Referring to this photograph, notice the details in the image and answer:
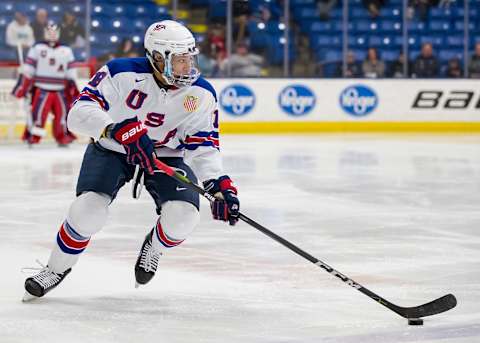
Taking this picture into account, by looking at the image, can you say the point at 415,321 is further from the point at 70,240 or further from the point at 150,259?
the point at 70,240

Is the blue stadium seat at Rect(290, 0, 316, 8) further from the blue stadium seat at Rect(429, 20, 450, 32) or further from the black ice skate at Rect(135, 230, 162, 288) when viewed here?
the black ice skate at Rect(135, 230, 162, 288)

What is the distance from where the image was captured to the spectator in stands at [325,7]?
12859 millimetres

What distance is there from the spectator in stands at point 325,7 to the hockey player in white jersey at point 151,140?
9.26 meters

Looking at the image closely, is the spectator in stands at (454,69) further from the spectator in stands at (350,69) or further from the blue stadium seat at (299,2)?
the blue stadium seat at (299,2)

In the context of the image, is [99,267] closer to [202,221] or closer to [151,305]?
[151,305]

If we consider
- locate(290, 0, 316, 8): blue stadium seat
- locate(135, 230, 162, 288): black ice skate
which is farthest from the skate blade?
locate(290, 0, 316, 8): blue stadium seat

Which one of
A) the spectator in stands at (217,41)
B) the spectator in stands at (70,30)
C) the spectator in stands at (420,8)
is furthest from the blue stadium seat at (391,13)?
the spectator in stands at (70,30)

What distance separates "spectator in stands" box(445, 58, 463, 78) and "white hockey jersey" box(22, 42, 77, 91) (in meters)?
4.78

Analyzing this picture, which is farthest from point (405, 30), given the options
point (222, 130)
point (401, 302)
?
point (401, 302)

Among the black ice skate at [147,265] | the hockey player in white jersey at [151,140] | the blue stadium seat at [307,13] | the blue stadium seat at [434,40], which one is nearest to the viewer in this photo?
the hockey player in white jersey at [151,140]

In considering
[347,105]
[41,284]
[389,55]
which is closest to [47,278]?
[41,284]

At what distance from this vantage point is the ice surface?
3.33 m

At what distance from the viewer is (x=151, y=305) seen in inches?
144

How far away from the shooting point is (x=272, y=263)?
454 centimetres
